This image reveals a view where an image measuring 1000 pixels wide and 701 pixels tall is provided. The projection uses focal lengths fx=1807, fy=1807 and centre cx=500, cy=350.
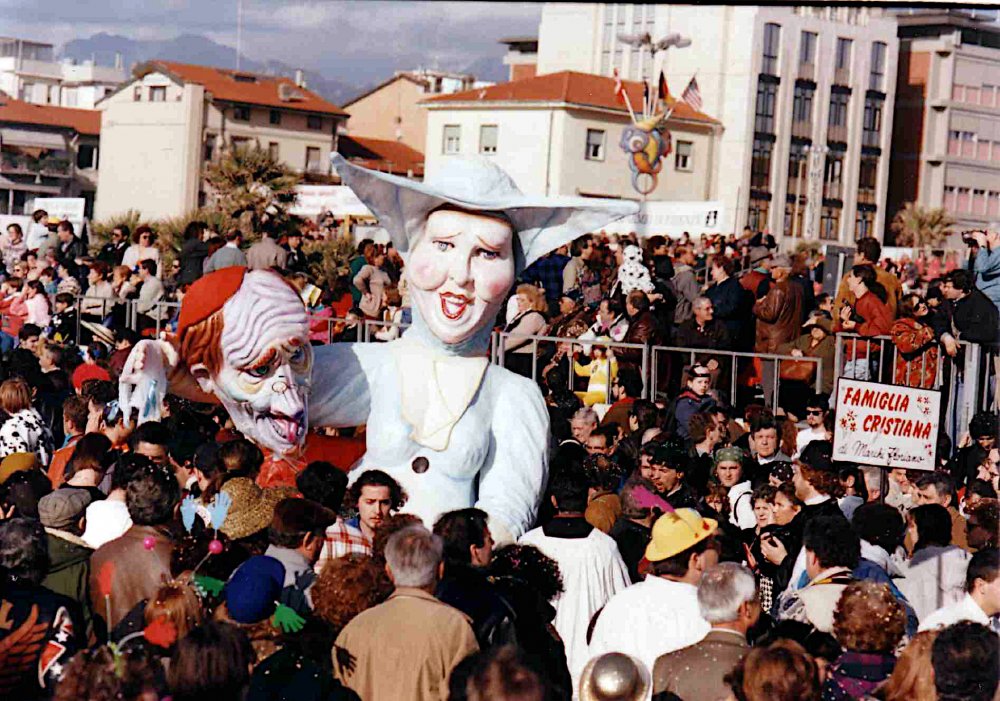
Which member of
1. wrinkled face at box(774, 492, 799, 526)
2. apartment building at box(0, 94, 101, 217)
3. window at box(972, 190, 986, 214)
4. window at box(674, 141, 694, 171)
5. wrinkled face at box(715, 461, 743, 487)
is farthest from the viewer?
window at box(972, 190, 986, 214)

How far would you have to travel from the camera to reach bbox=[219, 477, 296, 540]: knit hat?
6824mm

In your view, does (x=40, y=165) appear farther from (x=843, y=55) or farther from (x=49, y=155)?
(x=843, y=55)

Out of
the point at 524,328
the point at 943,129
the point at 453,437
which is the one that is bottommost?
the point at 453,437

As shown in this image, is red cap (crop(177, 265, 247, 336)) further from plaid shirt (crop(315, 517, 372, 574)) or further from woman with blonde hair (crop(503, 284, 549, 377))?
woman with blonde hair (crop(503, 284, 549, 377))

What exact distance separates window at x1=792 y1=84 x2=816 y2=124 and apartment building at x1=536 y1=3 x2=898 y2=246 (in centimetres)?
4

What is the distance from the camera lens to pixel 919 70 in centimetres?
5841

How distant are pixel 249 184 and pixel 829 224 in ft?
126

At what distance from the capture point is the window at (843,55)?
2159 inches

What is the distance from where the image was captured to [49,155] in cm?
5681

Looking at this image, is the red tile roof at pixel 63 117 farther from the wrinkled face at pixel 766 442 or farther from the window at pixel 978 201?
the wrinkled face at pixel 766 442

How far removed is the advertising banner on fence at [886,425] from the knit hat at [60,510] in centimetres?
386

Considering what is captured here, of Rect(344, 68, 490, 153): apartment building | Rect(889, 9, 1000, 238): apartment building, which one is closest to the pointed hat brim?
Rect(344, 68, 490, 153): apartment building

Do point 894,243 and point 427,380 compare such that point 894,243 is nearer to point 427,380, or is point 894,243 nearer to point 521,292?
point 521,292

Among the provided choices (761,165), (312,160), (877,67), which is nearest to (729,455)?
(312,160)
